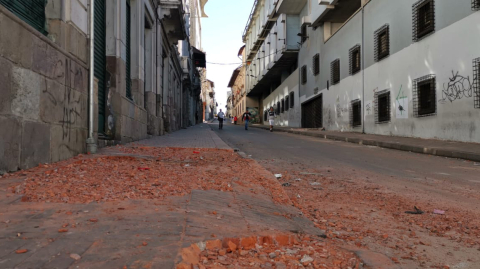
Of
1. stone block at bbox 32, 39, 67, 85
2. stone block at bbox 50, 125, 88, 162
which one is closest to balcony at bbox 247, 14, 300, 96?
stone block at bbox 50, 125, 88, 162

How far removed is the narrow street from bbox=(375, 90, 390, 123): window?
761 cm

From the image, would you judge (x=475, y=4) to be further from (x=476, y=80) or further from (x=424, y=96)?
(x=424, y=96)

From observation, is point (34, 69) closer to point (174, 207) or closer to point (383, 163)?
point (174, 207)

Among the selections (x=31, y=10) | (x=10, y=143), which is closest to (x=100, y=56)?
(x=31, y=10)

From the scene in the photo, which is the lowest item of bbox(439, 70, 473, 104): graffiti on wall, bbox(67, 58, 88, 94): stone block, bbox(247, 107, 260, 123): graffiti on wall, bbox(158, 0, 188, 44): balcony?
bbox(67, 58, 88, 94): stone block

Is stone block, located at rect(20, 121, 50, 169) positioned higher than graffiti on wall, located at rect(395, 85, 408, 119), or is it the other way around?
graffiti on wall, located at rect(395, 85, 408, 119)

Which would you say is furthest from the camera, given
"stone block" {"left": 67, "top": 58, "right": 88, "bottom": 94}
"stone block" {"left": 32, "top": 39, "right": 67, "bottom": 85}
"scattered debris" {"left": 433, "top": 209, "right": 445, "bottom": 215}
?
"stone block" {"left": 67, "top": 58, "right": 88, "bottom": 94}

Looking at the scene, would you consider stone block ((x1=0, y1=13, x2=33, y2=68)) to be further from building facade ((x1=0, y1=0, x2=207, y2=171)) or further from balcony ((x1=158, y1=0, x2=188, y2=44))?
balcony ((x1=158, y1=0, x2=188, y2=44))

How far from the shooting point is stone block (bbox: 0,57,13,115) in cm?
376

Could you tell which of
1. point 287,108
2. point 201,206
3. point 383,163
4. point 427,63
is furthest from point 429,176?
point 287,108

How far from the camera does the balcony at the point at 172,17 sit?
1555 centimetres

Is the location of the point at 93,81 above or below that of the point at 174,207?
above

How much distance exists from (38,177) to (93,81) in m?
3.08

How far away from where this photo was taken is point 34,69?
4414 millimetres
